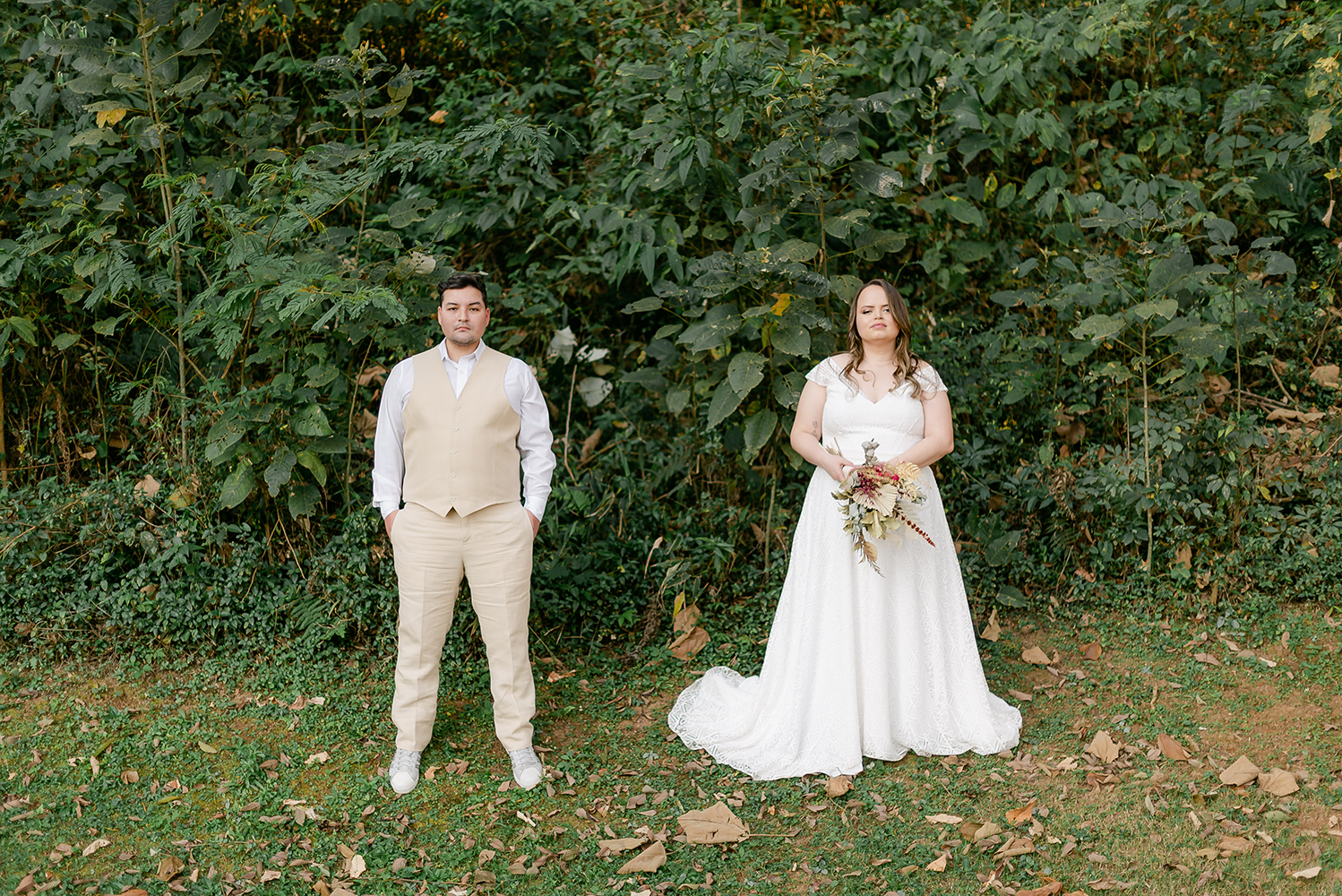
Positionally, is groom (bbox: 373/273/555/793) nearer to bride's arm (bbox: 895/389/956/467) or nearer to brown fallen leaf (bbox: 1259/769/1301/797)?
bride's arm (bbox: 895/389/956/467)

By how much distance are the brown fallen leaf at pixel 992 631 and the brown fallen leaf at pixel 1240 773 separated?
4.44ft

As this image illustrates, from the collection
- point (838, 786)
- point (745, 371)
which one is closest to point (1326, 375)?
point (745, 371)

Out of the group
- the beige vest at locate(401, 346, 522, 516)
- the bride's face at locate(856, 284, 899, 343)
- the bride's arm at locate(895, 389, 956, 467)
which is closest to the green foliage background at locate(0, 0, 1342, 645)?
the beige vest at locate(401, 346, 522, 516)

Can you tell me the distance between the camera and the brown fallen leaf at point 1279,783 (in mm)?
3873

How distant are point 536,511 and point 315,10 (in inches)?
155

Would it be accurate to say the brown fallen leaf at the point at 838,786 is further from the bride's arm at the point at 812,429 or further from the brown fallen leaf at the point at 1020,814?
the bride's arm at the point at 812,429

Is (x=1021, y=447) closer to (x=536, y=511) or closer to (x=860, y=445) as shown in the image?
(x=860, y=445)

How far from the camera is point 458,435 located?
13.0ft

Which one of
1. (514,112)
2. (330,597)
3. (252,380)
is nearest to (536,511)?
(330,597)

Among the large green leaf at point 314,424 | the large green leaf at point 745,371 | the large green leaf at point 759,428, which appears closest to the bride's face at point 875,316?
the large green leaf at point 745,371

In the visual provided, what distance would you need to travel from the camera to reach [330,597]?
5.23m

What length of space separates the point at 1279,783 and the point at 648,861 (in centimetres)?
229

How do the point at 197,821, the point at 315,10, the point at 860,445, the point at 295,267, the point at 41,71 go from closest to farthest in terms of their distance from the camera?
the point at 197,821, the point at 860,445, the point at 295,267, the point at 41,71, the point at 315,10

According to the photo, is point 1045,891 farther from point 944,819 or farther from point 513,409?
point 513,409
